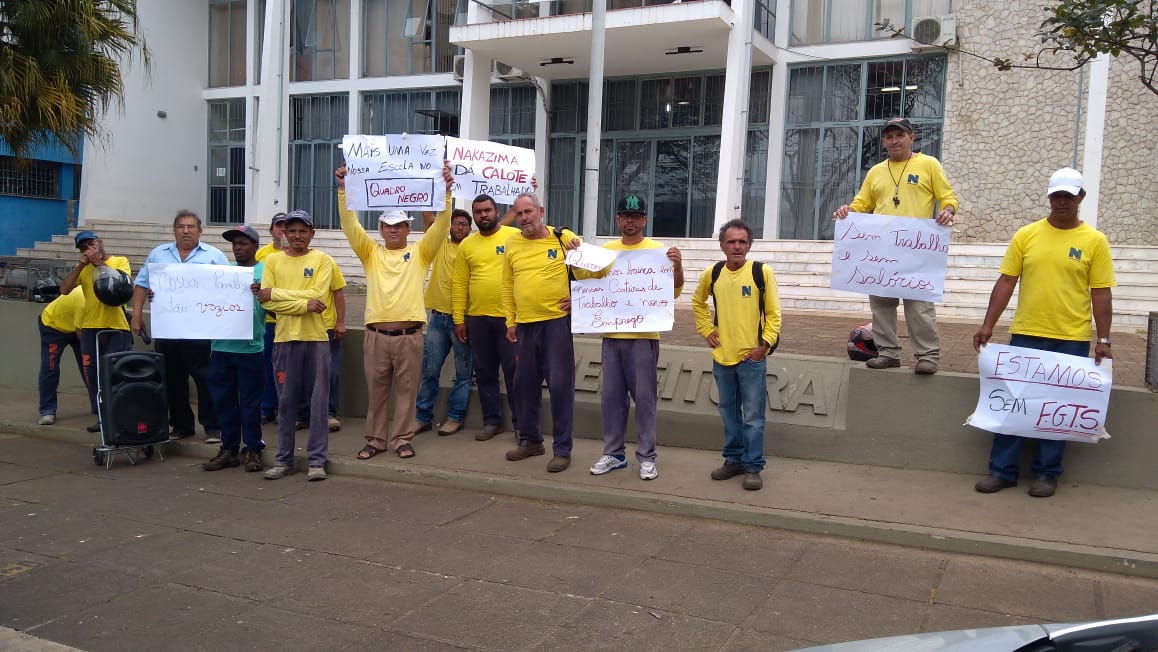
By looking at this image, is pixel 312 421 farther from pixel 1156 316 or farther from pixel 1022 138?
pixel 1022 138

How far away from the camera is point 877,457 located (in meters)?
6.93

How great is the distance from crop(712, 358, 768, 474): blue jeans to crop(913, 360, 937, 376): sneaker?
1260mm

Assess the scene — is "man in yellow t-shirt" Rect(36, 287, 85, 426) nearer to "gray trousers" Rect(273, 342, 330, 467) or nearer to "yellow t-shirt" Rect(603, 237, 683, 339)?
"gray trousers" Rect(273, 342, 330, 467)

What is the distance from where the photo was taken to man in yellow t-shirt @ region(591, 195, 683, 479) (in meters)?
6.70

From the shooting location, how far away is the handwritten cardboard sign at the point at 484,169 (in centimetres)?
769

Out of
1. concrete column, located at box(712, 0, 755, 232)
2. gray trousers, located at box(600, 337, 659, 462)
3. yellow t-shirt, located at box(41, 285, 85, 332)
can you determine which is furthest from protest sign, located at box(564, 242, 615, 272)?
concrete column, located at box(712, 0, 755, 232)

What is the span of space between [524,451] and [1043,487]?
3.88 meters

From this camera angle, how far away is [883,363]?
7004 mm

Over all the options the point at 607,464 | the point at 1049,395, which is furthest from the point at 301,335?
the point at 1049,395

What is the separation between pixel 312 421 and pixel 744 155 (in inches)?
598

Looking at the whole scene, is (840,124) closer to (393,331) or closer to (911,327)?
(911,327)

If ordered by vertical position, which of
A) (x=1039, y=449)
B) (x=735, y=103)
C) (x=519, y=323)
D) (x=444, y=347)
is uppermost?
(x=735, y=103)

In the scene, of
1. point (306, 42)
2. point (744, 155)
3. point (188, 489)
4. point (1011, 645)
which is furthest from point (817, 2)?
point (1011, 645)

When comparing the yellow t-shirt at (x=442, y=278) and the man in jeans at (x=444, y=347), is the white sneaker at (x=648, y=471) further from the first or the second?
the yellow t-shirt at (x=442, y=278)
